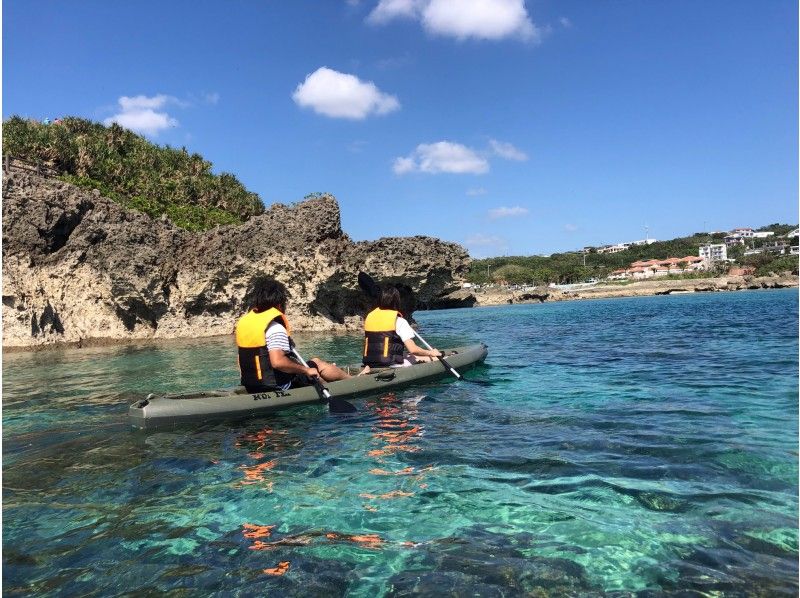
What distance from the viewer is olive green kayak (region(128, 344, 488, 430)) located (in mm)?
6512

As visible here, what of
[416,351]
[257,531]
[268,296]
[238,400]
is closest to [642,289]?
[416,351]

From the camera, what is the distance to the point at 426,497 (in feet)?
12.7

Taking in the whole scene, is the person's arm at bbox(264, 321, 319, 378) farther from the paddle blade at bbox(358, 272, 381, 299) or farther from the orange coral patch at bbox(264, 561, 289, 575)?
the paddle blade at bbox(358, 272, 381, 299)

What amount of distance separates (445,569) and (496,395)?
17.0ft

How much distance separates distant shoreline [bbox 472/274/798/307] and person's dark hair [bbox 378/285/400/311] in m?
68.6

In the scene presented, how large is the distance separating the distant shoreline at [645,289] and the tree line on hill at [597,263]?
6.78 metres

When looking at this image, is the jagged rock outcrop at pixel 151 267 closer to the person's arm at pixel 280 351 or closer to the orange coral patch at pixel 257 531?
the person's arm at pixel 280 351

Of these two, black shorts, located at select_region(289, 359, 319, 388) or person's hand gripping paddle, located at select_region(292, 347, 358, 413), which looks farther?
black shorts, located at select_region(289, 359, 319, 388)

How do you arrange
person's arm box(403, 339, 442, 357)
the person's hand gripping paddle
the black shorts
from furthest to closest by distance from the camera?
person's arm box(403, 339, 442, 357), the black shorts, the person's hand gripping paddle

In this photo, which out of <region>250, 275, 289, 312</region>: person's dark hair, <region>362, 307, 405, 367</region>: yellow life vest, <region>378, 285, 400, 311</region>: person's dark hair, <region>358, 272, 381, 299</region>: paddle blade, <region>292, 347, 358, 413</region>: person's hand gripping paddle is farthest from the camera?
<region>358, 272, 381, 299</region>: paddle blade

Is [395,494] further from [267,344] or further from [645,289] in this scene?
[645,289]

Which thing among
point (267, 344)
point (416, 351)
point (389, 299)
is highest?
point (389, 299)

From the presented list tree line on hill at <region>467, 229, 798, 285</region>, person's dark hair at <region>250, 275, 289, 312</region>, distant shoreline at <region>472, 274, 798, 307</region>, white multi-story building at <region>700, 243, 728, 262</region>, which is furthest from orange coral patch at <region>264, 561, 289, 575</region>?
white multi-story building at <region>700, 243, 728, 262</region>

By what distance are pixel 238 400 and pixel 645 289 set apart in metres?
89.1
